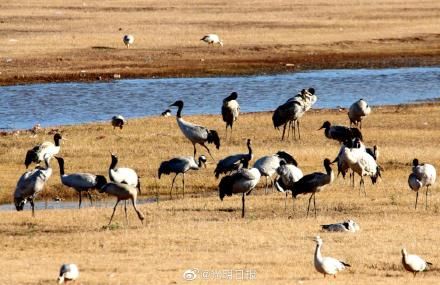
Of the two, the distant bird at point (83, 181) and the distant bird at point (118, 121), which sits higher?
the distant bird at point (118, 121)

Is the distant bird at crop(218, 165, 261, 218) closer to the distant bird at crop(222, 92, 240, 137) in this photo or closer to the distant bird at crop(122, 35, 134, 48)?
the distant bird at crop(222, 92, 240, 137)

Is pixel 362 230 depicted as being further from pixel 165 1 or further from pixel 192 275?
pixel 165 1

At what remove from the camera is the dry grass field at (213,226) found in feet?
49.3

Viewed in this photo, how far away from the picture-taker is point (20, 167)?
24656 millimetres

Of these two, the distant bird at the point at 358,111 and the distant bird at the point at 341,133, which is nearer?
the distant bird at the point at 341,133

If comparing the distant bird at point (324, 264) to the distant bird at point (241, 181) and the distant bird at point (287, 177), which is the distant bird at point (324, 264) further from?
the distant bird at point (287, 177)

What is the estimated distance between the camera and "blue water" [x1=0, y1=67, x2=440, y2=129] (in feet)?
117

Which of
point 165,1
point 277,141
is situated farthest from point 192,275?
point 165,1

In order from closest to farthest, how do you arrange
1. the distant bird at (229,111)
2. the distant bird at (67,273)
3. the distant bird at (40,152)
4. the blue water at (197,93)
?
the distant bird at (67,273), the distant bird at (40,152), the distant bird at (229,111), the blue water at (197,93)

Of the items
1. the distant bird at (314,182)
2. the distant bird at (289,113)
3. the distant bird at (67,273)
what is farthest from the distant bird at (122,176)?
the distant bird at (289,113)

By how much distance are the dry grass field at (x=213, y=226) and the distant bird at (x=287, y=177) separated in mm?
375

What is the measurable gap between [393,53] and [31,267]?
37284mm

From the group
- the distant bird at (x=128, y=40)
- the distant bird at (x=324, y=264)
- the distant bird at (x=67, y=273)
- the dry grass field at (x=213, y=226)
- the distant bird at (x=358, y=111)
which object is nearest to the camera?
the distant bird at (x=67, y=273)

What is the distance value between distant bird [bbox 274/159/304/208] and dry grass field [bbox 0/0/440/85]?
23.0 meters
